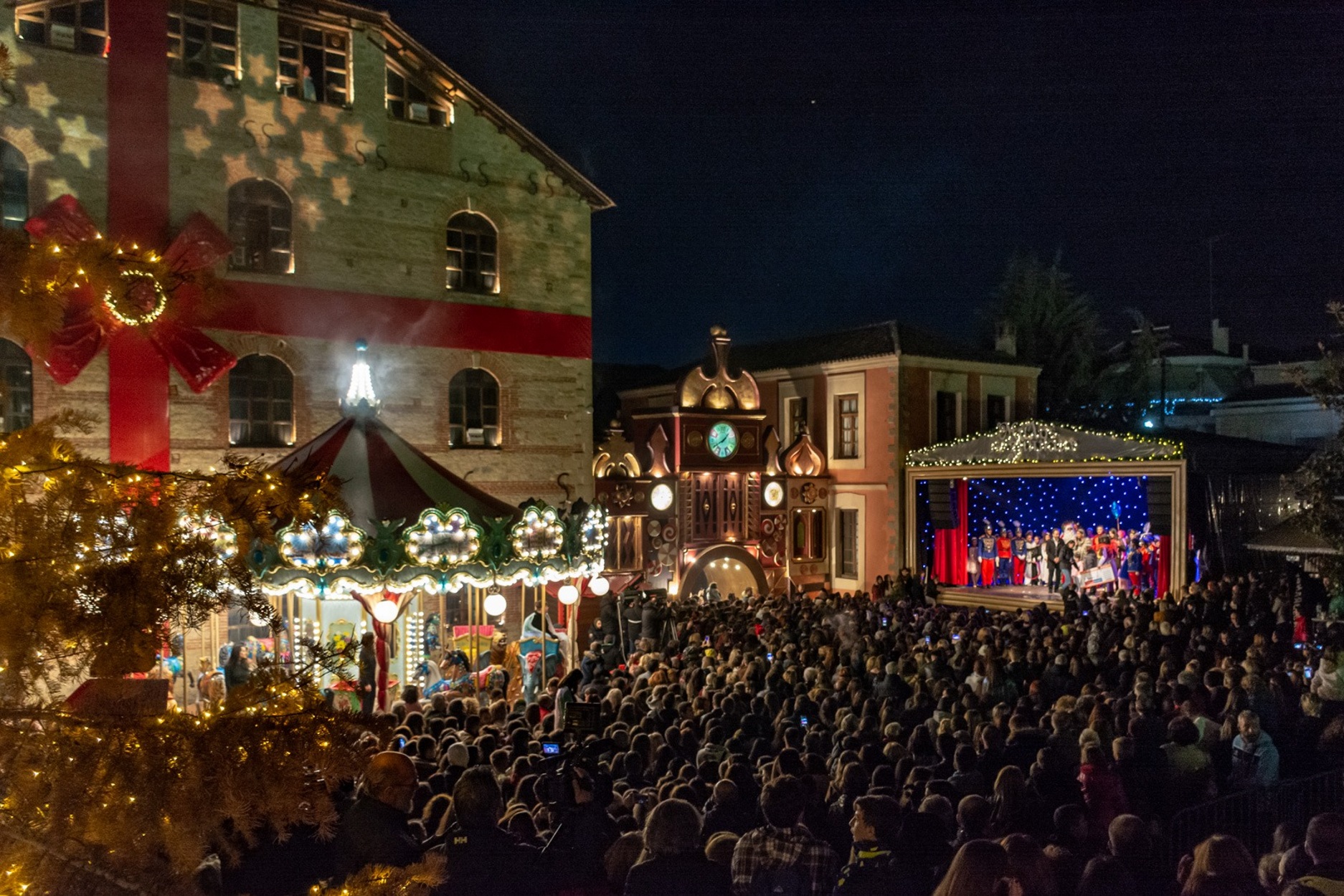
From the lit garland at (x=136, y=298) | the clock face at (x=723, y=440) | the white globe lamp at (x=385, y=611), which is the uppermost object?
the clock face at (x=723, y=440)

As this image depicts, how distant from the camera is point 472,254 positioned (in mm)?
20062

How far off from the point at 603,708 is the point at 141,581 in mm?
7335

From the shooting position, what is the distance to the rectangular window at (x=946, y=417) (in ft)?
89.0

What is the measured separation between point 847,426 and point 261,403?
15.6 meters

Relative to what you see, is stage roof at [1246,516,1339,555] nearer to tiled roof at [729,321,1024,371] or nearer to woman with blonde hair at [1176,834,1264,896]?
tiled roof at [729,321,1024,371]

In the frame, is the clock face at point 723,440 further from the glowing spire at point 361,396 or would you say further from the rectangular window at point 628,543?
the glowing spire at point 361,396

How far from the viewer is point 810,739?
8.79 meters

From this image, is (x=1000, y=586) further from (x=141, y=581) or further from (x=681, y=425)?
(x=141, y=581)

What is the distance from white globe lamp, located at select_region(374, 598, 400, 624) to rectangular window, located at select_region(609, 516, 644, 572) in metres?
11.9

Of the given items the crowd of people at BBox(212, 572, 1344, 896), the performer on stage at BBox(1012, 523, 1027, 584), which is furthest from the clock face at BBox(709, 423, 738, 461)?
the crowd of people at BBox(212, 572, 1344, 896)

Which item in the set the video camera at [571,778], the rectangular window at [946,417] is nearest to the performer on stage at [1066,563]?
the rectangular window at [946,417]

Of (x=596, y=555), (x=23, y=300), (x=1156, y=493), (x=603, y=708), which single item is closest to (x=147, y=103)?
(x=596, y=555)

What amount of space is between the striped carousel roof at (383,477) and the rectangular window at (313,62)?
7.64 metres

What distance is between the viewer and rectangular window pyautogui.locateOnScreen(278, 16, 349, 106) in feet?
59.3
